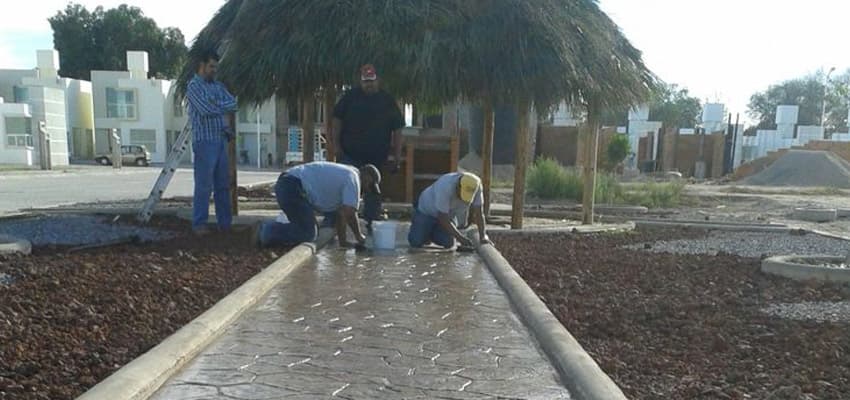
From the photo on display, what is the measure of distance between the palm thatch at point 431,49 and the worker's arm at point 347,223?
8.45 ft

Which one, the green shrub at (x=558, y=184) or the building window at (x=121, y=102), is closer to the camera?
the green shrub at (x=558, y=184)

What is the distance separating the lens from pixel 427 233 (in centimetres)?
743

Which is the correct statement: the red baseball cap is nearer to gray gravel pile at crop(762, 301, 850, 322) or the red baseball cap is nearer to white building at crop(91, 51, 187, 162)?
gray gravel pile at crop(762, 301, 850, 322)

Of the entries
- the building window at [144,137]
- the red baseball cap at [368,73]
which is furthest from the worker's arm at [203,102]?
the building window at [144,137]

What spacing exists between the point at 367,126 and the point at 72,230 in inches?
155

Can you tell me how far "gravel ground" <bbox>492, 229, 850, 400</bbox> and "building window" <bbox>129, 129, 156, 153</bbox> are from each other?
4872 cm

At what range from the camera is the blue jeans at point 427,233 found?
7359mm

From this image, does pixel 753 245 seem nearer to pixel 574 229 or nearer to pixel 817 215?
pixel 574 229

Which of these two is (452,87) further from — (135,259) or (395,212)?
(135,259)

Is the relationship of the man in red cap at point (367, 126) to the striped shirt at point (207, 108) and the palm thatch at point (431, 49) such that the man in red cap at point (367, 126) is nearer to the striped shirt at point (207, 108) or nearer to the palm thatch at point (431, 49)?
the palm thatch at point (431, 49)

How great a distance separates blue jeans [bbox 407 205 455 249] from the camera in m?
7.36

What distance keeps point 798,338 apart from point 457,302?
7.48ft

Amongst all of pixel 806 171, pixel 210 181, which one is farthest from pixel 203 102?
pixel 806 171

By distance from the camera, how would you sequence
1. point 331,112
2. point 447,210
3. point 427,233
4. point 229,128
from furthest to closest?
point 331,112 < point 229,128 < point 427,233 < point 447,210
